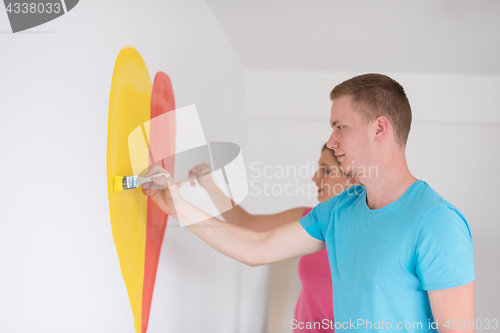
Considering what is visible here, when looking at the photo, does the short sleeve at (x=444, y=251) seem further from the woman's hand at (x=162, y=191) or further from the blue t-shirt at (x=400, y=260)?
the woman's hand at (x=162, y=191)

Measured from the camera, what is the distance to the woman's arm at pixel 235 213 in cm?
149

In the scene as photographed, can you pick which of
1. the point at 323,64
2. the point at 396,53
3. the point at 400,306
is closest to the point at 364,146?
the point at 400,306

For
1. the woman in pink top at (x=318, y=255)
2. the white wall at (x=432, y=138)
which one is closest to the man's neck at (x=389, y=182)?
the woman in pink top at (x=318, y=255)

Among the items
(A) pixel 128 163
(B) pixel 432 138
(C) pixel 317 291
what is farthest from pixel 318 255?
(B) pixel 432 138

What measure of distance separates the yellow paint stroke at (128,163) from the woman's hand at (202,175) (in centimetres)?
42

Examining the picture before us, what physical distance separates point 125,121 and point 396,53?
2318 mm

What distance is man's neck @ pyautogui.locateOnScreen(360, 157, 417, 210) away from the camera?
3.38 ft

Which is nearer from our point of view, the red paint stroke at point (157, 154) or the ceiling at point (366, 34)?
the red paint stroke at point (157, 154)

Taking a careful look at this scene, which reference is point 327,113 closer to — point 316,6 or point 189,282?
point 316,6

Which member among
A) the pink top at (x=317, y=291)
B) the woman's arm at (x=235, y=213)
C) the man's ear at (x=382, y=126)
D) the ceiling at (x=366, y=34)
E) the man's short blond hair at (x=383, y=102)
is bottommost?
the pink top at (x=317, y=291)

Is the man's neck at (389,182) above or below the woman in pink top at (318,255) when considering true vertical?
above

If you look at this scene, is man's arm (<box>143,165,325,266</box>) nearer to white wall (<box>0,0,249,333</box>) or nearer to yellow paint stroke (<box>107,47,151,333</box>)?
yellow paint stroke (<box>107,47,151,333</box>)

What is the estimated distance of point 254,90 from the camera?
127 inches

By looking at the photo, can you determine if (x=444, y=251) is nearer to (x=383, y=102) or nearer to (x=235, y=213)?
(x=383, y=102)
